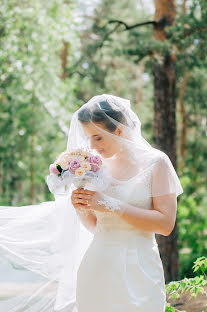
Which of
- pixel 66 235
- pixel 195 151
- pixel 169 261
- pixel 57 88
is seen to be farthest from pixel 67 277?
pixel 195 151

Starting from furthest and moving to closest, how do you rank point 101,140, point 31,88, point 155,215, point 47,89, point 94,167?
point 47,89, point 31,88, point 101,140, point 94,167, point 155,215

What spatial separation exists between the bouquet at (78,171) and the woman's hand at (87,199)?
0.04 m

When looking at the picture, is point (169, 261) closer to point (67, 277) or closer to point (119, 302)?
point (67, 277)

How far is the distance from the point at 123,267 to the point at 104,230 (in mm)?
247

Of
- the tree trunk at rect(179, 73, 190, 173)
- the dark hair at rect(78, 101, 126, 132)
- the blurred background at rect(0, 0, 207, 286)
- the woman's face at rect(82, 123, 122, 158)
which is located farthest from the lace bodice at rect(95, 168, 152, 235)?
the tree trunk at rect(179, 73, 190, 173)

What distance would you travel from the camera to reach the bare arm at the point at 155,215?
8.86 ft

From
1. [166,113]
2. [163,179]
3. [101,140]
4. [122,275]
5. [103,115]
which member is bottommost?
[122,275]

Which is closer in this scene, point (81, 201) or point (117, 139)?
point (81, 201)

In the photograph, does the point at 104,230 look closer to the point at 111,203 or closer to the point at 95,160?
the point at 111,203

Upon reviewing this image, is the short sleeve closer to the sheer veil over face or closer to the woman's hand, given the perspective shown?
the sheer veil over face

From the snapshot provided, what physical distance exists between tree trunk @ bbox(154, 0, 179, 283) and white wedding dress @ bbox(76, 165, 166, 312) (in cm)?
609

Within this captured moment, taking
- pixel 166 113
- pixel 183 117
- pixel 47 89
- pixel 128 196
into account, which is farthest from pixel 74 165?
pixel 183 117

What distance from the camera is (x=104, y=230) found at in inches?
114

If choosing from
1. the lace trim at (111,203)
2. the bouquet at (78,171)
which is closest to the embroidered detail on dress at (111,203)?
the lace trim at (111,203)
